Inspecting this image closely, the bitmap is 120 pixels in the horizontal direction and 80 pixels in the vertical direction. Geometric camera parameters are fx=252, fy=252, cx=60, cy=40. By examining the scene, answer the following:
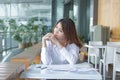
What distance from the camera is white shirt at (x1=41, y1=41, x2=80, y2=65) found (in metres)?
2.42

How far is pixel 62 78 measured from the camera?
1680 millimetres

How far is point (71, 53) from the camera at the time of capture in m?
2.45

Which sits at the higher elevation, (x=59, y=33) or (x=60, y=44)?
(x=59, y=33)

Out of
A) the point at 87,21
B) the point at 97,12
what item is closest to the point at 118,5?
the point at 97,12

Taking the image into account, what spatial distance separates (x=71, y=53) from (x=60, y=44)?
0.14 m

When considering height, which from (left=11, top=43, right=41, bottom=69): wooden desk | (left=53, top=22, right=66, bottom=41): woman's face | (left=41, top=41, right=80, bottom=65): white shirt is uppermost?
(left=53, top=22, right=66, bottom=41): woman's face

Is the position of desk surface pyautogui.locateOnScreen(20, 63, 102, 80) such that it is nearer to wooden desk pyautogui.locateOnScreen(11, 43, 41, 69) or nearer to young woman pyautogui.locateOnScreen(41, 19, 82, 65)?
wooden desk pyautogui.locateOnScreen(11, 43, 41, 69)

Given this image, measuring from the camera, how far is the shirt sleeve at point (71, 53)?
233cm

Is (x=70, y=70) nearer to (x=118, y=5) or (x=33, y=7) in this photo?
(x=118, y=5)

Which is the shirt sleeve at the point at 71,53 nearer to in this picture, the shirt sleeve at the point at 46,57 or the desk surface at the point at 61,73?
the shirt sleeve at the point at 46,57

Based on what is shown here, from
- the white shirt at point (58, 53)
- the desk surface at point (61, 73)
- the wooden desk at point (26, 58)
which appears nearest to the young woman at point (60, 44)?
→ the white shirt at point (58, 53)

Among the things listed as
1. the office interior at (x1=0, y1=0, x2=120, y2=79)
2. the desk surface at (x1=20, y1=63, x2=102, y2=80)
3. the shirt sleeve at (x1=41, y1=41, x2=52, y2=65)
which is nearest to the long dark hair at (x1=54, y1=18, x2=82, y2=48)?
the shirt sleeve at (x1=41, y1=41, x2=52, y2=65)

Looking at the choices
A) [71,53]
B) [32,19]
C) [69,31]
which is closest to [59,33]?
[69,31]

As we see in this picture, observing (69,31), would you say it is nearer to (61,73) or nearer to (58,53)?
(58,53)
